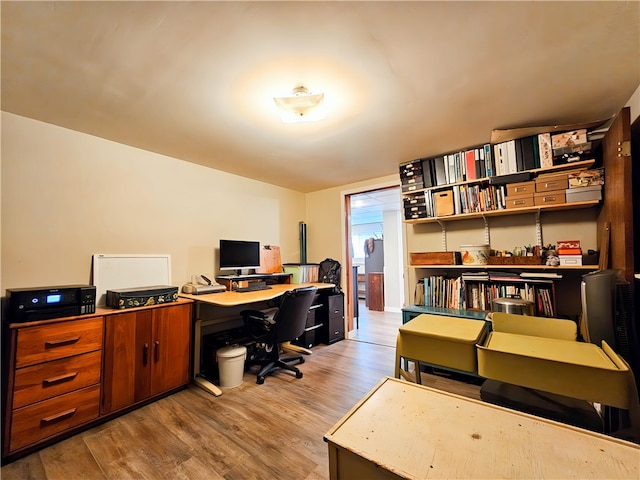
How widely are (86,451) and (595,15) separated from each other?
372 cm

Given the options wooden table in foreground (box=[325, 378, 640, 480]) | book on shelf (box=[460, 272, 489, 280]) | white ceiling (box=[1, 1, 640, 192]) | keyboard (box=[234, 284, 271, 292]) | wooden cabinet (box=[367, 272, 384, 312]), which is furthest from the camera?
wooden cabinet (box=[367, 272, 384, 312])

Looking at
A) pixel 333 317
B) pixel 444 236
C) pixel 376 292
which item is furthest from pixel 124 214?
pixel 376 292

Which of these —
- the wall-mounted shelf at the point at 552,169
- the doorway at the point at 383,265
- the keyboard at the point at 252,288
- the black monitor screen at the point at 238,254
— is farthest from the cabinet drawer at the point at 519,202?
the black monitor screen at the point at 238,254

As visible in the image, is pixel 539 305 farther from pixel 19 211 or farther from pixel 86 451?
pixel 19 211

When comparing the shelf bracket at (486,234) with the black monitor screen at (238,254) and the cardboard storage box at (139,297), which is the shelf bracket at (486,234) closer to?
the black monitor screen at (238,254)

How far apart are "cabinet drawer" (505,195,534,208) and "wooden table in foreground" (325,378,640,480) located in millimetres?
2227

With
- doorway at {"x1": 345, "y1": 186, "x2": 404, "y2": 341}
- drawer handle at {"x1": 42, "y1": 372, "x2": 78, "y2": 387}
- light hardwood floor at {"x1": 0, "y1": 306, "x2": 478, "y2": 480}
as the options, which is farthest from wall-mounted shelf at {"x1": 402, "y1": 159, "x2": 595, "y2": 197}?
drawer handle at {"x1": 42, "y1": 372, "x2": 78, "y2": 387}

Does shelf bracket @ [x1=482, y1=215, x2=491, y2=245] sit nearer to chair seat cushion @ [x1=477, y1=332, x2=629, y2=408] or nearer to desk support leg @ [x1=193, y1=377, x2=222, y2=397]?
chair seat cushion @ [x1=477, y1=332, x2=629, y2=408]

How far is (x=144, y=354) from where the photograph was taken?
219 centimetres

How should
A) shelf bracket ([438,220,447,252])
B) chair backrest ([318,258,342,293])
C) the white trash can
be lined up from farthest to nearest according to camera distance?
chair backrest ([318,258,342,293]) → shelf bracket ([438,220,447,252]) → the white trash can

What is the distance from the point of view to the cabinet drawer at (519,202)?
7.84 ft

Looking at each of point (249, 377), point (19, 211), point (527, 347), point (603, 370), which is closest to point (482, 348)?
point (527, 347)

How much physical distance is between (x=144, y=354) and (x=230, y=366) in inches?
28.5

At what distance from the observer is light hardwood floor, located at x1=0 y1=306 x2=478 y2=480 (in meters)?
1.53
